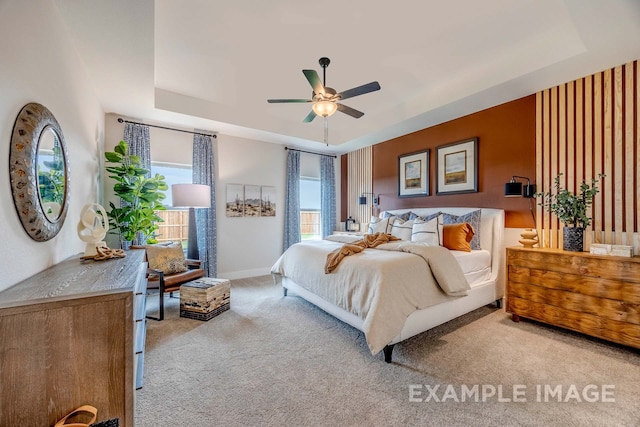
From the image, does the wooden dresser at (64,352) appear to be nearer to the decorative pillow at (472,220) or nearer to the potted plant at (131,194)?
the potted plant at (131,194)

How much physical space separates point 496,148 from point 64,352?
4.67m

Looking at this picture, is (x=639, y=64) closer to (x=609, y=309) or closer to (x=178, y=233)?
(x=609, y=309)


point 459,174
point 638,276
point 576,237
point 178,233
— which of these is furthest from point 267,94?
point 638,276

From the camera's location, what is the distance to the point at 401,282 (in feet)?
7.42

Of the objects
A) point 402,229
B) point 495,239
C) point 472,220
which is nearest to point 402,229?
point 402,229

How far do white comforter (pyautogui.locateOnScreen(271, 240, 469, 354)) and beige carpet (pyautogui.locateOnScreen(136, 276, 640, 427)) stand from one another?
358 mm

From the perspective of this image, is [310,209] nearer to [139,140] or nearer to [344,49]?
[139,140]

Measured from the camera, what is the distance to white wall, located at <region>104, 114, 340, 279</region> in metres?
4.43

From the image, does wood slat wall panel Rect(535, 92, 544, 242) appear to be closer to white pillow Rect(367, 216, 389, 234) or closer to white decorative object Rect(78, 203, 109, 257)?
white pillow Rect(367, 216, 389, 234)

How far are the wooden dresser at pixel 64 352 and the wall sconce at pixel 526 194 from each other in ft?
12.5

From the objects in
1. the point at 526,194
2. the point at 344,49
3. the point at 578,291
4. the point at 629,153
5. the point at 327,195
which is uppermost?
the point at 344,49

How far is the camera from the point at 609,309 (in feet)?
7.65

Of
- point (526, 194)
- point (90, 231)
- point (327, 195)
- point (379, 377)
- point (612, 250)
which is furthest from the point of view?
point (327, 195)

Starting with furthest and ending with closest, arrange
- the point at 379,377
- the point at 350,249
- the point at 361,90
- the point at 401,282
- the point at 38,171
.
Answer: the point at 350,249
the point at 361,90
the point at 401,282
the point at 379,377
the point at 38,171
